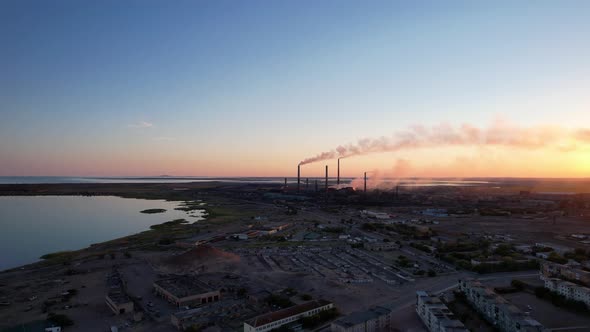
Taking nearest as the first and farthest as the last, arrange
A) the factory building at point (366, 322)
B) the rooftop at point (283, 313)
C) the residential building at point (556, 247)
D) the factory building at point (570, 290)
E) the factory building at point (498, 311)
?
1. the factory building at point (498, 311)
2. the factory building at point (366, 322)
3. the rooftop at point (283, 313)
4. the factory building at point (570, 290)
5. the residential building at point (556, 247)

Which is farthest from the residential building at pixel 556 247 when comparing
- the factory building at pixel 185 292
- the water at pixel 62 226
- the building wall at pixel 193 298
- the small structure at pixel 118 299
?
the water at pixel 62 226

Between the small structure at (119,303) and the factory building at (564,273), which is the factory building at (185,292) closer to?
the small structure at (119,303)

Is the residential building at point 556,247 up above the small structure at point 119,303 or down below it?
above

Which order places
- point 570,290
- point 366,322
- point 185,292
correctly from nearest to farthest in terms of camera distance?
point 366,322 → point 570,290 → point 185,292

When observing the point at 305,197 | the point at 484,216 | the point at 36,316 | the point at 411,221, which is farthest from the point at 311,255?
the point at 305,197

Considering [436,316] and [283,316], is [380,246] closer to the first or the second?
[436,316]

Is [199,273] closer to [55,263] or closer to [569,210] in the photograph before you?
[55,263]

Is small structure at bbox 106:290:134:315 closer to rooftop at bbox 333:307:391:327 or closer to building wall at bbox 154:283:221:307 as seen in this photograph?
building wall at bbox 154:283:221:307

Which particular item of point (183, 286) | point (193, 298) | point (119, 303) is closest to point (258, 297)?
point (193, 298)
